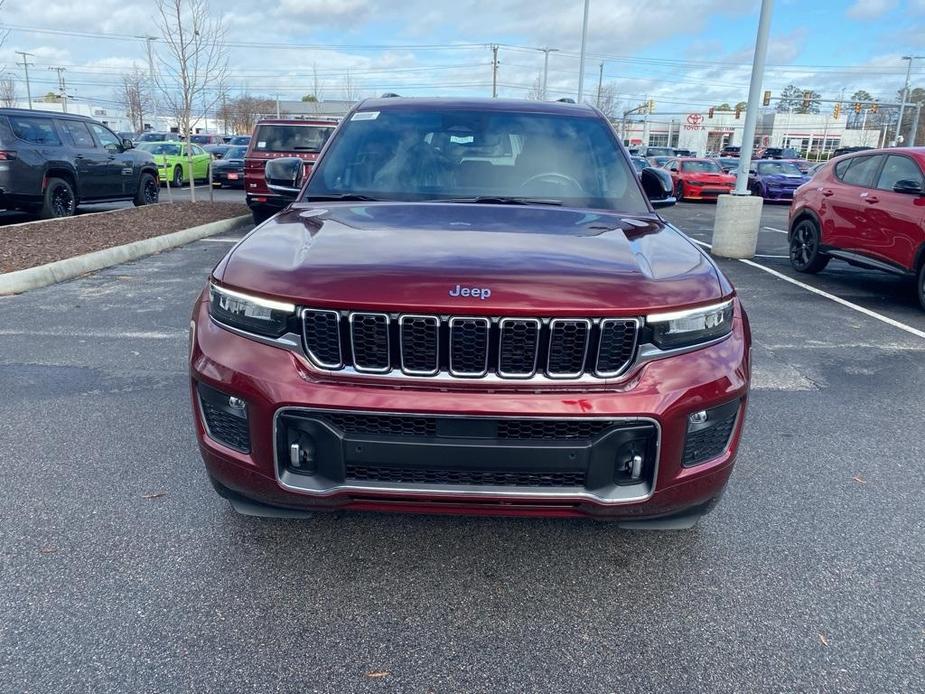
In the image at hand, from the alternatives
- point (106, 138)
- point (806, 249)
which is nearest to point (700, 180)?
point (806, 249)

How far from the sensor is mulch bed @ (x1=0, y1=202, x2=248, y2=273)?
8.72 metres

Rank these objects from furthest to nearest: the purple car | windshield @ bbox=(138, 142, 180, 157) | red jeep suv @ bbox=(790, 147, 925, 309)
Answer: windshield @ bbox=(138, 142, 180, 157)
the purple car
red jeep suv @ bbox=(790, 147, 925, 309)

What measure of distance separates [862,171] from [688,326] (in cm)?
793

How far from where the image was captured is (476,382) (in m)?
2.29

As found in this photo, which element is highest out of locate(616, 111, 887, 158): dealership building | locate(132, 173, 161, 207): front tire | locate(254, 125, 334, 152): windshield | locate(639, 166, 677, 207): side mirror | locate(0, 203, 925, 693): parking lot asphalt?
locate(616, 111, 887, 158): dealership building

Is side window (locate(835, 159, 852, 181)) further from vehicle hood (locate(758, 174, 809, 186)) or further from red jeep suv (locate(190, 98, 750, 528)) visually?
vehicle hood (locate(758, 174, 809, 186))

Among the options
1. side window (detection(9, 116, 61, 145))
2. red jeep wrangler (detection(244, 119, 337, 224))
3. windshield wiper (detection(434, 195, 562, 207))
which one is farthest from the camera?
red jeep wrangler (detection(244, 119, 337, 224))

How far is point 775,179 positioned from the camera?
75.3 feet

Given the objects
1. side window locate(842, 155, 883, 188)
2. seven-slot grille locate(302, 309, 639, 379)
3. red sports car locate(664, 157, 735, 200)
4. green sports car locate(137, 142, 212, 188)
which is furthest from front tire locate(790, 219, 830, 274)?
green sports car locate(137, 142, 212, 188)

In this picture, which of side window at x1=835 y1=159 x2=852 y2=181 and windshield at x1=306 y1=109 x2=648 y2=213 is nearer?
windshield at x1=306 y1=109 x2=648 y2=213

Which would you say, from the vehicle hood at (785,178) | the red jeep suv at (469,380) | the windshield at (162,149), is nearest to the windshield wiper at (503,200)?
the red jeep suv at (469,380)

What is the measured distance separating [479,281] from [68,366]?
405cm

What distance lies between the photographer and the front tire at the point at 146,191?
1518 cm

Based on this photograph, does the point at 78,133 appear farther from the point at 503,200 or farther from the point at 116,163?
the point at 503,200
